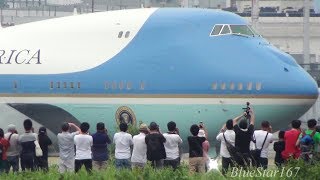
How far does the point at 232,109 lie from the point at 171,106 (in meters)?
2.22

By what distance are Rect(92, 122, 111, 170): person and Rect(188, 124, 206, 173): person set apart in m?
2.41

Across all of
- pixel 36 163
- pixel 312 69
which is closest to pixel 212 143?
pixel 36 163

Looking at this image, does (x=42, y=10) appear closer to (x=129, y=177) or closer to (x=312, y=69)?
(x=312, y=69)

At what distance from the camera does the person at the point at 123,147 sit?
32.6m

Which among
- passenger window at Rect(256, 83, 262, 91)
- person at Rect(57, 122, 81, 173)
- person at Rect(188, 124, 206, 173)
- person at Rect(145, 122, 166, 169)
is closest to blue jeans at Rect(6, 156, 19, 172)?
person at Rect(57, 122, 81, 173)

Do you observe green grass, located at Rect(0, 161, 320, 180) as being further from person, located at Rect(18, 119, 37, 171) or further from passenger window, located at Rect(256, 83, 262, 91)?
passenger window, located at Rect(256, 83, 262, 91)

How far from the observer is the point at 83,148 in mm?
32250

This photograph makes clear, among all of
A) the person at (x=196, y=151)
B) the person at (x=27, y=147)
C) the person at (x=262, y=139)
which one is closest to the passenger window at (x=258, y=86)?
the person at (x=262, y=139)

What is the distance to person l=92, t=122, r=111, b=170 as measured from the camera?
3259 cm

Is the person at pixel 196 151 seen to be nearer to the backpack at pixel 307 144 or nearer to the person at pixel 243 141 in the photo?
the person at pixel 243 141

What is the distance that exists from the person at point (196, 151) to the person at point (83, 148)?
2691 mm

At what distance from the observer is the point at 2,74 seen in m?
44.9

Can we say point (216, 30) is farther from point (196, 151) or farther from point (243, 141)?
point (243, 141)

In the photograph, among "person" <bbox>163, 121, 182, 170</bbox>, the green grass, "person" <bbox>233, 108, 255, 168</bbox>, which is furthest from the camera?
"person" <bbox>163, 121, 182, 170</bbox>
